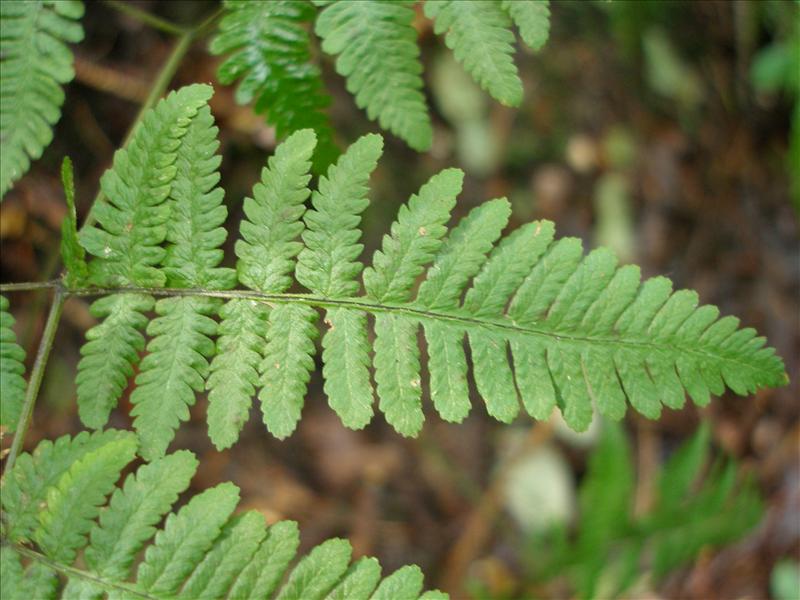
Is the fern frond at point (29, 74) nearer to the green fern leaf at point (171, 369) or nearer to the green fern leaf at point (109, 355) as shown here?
the green fern leaf at point (109, 355)

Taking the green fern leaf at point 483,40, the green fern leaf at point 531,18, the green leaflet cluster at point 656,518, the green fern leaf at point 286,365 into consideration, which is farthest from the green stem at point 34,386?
the green leaflet cluster at point 656,518

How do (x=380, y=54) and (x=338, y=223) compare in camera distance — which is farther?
(x=380, y=54)

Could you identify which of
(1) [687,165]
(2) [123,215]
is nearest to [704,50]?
(1) [687,165]

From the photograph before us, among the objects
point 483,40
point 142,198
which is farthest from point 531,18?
point 142,198

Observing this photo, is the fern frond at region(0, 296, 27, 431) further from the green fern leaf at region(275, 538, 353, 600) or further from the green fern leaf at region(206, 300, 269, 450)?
the green fern leaf at region(275, 538, 353, 600)

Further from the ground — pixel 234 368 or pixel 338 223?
pixel 338 223

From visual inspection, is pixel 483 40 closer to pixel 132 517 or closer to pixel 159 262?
pixel 159 262

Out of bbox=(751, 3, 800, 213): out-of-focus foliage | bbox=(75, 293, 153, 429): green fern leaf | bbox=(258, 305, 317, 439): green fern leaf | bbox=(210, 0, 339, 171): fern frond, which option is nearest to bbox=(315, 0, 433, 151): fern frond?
bbox=(210, 0, 339, 171): fern frond
